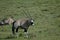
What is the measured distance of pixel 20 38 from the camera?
9688mm

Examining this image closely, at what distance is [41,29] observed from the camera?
10.9m

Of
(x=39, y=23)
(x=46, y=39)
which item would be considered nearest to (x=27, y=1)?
(x=39, y=23)

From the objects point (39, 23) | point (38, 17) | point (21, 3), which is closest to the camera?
point (39, 23)

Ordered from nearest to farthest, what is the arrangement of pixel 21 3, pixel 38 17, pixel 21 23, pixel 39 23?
pixel 21 23, pixel 39 23, pixel 38 17, pixel 21 3

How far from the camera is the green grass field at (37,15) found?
1016cm

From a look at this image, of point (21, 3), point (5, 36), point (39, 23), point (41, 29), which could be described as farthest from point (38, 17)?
point (21, 3)

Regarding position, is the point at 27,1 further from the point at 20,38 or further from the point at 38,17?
Result: the point at 20,38

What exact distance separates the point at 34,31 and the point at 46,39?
3.72ft

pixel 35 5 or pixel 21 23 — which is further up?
pixel 21 23

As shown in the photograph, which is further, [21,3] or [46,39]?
[21,3]

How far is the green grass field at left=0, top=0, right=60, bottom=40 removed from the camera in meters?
10.2

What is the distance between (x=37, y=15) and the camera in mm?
13469

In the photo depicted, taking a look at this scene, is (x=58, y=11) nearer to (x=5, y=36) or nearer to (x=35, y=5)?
(x=35, y=5)

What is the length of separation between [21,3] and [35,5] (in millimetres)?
1176
